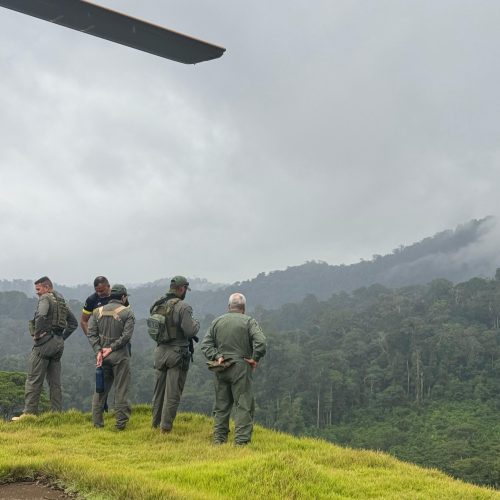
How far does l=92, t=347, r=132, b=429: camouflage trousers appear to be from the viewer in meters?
8.59

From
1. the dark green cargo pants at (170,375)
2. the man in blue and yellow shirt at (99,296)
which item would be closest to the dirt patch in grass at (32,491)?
the dark green cargo pants at (170,375)

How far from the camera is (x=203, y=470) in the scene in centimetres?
547

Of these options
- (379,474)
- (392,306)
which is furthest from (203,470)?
(392,306)

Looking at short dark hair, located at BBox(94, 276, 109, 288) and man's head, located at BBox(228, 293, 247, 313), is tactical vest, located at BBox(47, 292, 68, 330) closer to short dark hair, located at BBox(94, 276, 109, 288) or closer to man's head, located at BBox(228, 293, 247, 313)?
short dark hair, located at BBox(94, 276, 109, 288)

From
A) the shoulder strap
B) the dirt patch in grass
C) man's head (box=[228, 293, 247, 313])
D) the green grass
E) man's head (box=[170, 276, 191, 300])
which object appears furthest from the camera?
the shoulder strap

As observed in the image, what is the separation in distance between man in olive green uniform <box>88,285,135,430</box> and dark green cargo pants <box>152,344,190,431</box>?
512 millimetres

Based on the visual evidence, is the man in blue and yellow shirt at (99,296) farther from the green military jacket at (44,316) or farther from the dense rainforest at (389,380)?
the dense rainforest at (389,380)

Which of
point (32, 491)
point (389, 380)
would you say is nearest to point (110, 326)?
point (32, 491)

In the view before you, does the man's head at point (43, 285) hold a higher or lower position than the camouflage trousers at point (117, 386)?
higher

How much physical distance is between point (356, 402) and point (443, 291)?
4183 centimetres

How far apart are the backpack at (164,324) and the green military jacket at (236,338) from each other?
78 cm

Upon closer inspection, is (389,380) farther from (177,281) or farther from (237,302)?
(237,302)

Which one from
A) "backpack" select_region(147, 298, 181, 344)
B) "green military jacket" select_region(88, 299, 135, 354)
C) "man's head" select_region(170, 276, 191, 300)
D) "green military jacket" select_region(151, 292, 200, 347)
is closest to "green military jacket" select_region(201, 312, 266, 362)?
"green military jacket" select_region(151, 292, 200, 347)

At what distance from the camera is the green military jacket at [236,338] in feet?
25.1
